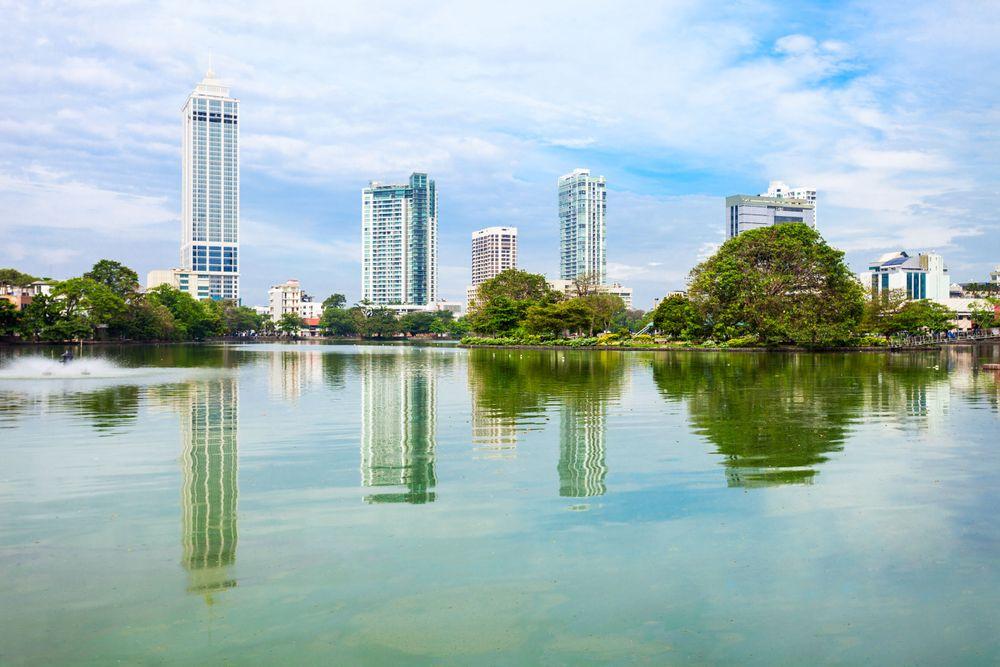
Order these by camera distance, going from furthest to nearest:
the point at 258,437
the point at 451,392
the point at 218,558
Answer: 1. the point at 451,392
2. the point at 258,437
3. the point at 218,558

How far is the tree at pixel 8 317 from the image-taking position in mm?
68344

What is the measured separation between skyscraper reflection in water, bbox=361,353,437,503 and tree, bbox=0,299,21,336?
2358 inches

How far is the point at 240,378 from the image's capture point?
28.3 metres

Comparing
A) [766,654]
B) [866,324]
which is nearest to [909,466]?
[766,654]

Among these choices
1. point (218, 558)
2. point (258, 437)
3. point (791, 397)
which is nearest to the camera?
point (218, 558)

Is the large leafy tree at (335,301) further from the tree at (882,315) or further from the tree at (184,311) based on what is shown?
the tree at (882,315)

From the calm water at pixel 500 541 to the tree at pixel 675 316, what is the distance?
161 ft

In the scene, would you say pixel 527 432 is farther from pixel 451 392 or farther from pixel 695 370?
pixel 695 370

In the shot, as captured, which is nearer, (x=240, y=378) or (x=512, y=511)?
(x=512, y=511)

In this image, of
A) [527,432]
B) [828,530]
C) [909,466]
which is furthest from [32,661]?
[909,466]

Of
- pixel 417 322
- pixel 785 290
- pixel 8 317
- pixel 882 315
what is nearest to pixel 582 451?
pixel 785 290

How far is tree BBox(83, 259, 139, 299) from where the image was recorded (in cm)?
8112

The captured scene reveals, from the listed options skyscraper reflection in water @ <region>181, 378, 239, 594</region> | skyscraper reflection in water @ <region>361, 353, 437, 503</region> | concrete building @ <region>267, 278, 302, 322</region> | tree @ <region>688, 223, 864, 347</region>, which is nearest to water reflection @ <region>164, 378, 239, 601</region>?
skyscraper reflection in water @ <region>181, 378, 239, 594</region>

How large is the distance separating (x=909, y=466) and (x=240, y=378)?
937 inches
